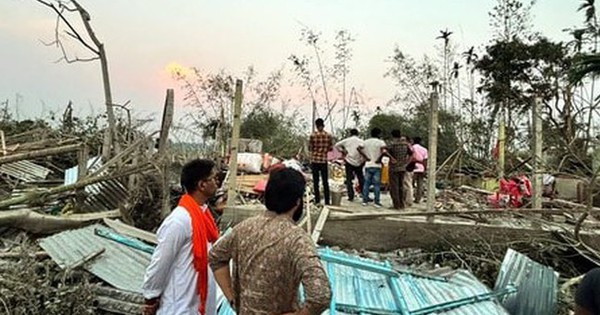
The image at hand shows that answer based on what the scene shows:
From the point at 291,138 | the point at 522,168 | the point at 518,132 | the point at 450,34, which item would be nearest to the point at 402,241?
the point at 522,168

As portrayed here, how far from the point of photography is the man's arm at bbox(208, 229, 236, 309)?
2.67 m

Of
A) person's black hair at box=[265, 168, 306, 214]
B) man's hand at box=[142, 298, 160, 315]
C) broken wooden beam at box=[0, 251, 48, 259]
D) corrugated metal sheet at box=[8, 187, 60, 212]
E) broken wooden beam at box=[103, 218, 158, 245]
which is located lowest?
broken wooden beam at box=[0, 251, 48, 259]

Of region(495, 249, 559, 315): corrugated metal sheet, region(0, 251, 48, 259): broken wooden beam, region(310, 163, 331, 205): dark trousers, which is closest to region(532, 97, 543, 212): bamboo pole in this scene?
region(495, 249, 559, 315): corrugated metal sheet

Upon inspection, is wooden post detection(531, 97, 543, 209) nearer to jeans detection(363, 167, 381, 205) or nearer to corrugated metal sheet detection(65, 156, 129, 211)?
jeans detection(363, 167, 381, 205)

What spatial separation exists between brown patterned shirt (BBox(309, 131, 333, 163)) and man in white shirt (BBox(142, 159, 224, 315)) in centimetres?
609

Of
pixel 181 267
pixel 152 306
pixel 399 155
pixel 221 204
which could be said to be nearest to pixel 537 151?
pixel 399 155

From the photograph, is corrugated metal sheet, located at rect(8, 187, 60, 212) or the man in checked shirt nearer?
corrugated metal sheet, located at rect(8, 187, 60, 212)

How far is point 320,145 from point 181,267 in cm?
630

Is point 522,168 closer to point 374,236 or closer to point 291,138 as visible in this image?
point 374,236

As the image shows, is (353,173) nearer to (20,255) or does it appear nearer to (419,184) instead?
(419,184)

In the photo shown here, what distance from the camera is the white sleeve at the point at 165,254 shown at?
2.92m

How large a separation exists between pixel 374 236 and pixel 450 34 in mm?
12270

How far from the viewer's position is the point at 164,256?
2.92 meters

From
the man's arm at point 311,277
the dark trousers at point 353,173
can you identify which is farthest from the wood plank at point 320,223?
the man's arm at point 311,277
